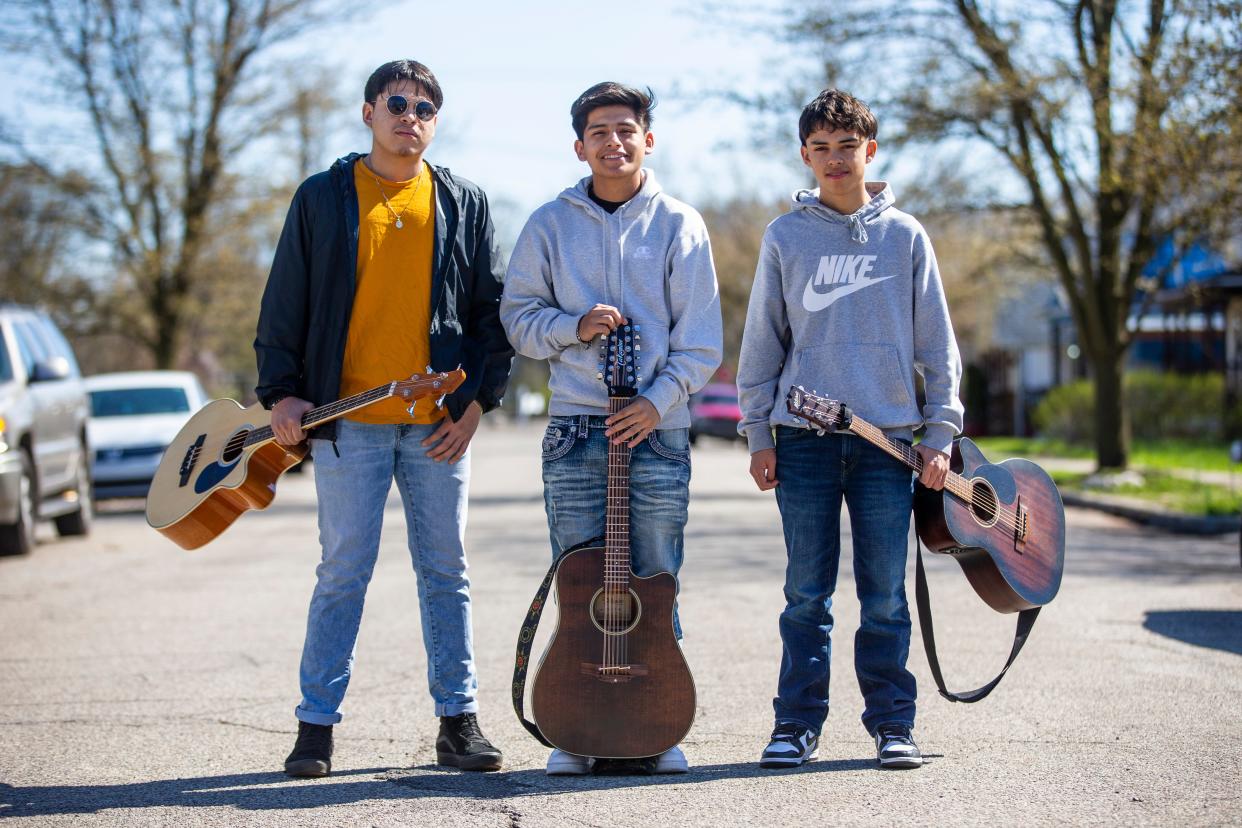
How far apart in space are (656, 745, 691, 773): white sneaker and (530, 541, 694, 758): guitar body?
56 millimetres

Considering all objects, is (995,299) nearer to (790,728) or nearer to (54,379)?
(54,379)

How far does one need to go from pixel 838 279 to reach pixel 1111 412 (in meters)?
14.7

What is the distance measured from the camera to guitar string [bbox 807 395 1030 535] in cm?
461

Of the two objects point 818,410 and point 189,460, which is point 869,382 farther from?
point 189,460

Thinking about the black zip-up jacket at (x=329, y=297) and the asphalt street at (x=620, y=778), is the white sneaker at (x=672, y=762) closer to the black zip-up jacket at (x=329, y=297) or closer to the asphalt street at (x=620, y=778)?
the asphalt street at (x=620, y=778)

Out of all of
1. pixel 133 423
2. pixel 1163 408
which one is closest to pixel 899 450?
pixel 133 423

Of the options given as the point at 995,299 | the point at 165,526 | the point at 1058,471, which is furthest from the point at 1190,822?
the point at 995,299

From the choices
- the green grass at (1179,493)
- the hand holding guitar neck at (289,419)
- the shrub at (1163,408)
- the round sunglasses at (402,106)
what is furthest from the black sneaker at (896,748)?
the shrub at (1163,408)

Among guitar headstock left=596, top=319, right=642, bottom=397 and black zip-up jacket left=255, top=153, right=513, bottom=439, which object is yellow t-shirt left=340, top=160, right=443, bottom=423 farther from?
guitar headstock left=596, top=319, right=642, bottom=397

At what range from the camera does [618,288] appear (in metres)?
4.81

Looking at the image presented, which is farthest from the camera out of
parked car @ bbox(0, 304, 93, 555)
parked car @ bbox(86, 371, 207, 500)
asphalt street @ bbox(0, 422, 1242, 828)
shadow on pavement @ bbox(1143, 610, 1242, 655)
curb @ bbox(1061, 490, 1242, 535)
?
parked car @ bbox(86, 371, 207, 500)

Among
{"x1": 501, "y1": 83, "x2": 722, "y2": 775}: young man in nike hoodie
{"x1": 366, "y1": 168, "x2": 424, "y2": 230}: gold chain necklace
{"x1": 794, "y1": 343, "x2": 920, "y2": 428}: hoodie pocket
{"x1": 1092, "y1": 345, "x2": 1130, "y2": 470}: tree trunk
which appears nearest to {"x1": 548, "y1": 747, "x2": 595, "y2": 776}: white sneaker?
{"x1": 501, "y1": 83, "x2": 722, "y2": 775}: young man in nike hoodie

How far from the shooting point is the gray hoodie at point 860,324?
193 inches

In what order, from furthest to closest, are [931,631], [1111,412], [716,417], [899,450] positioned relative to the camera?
1. [716,417]
2. [1111,412]
3. [931,631]
4. [899,450]
